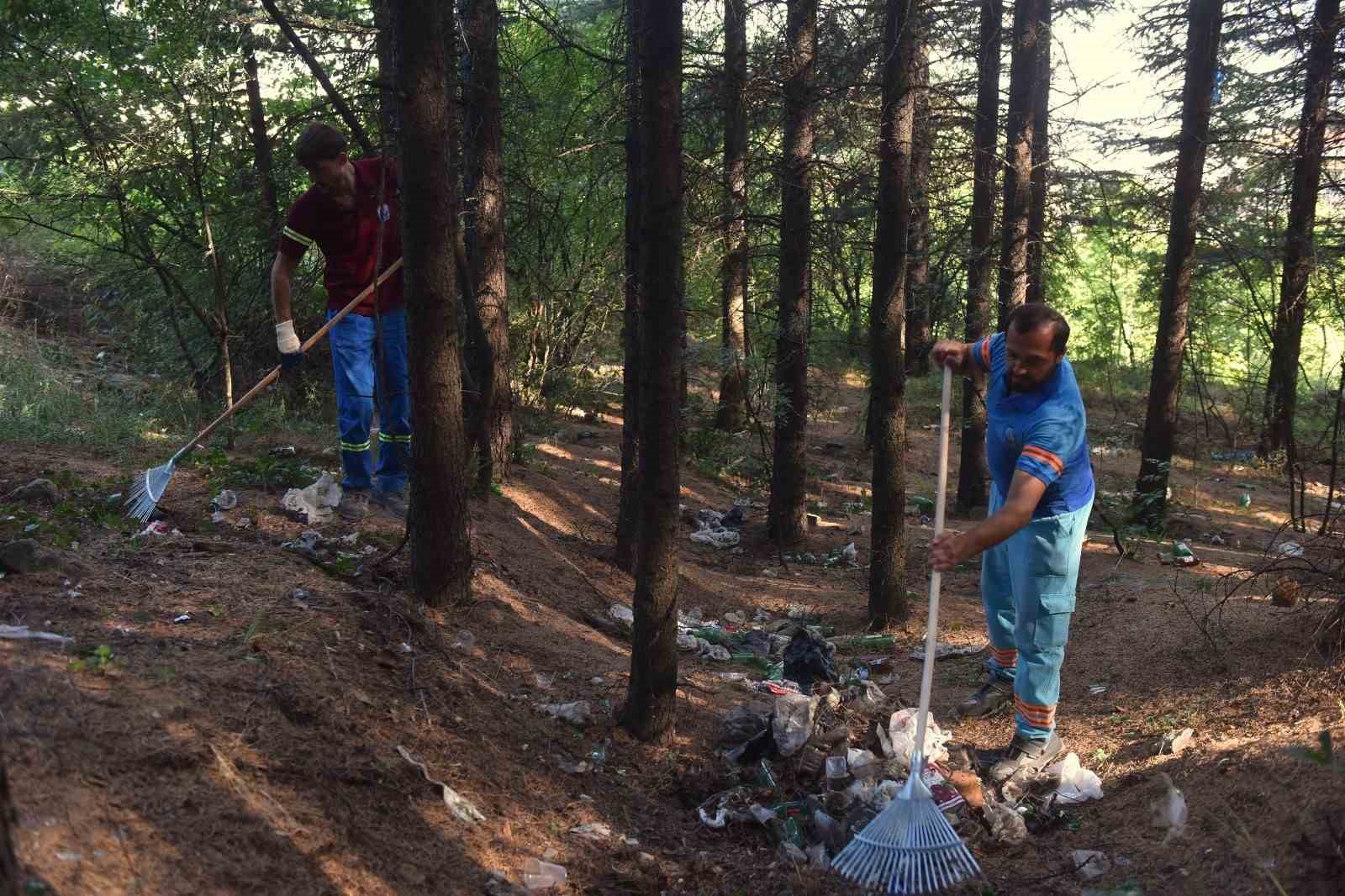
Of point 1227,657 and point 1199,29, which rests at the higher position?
point 1199,29

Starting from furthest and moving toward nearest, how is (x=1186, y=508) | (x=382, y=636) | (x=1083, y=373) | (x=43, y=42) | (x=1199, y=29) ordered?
(x=1083, y=373)
(x=1186, y=508)
(x=1199, y=29)
(x=43, y=42)
(x=382, y=636)

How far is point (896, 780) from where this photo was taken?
4.41m

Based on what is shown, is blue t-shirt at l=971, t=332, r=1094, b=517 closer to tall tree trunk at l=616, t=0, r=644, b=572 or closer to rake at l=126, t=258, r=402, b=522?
tall tree trunk at l=616, t=0, r=644, b=572

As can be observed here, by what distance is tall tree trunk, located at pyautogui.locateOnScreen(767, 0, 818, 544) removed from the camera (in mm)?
8758

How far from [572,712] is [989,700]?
7.41 feet

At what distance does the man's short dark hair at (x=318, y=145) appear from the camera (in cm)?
559

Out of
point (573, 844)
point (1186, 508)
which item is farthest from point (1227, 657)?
point (1186, 508)

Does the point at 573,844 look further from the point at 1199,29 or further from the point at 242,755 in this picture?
the point at 1199,29

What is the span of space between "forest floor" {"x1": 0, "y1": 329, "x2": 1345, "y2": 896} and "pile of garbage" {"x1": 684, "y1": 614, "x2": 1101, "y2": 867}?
82 mm

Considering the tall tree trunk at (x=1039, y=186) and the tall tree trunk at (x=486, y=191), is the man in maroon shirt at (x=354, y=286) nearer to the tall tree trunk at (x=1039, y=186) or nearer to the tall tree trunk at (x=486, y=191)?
the tall tree trunk at (x=486, y=191)

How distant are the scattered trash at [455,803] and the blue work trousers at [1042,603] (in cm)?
253

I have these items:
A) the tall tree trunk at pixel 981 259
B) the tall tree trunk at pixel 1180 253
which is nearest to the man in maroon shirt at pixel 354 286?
the tall tree trunk at pixel 981 259

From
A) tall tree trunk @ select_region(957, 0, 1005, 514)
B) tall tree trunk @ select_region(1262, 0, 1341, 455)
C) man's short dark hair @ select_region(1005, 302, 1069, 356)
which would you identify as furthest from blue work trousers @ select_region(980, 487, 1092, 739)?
tall tree trunk @ select_region(957, 0, 1005, 514)

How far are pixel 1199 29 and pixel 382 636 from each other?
39.2 ft
